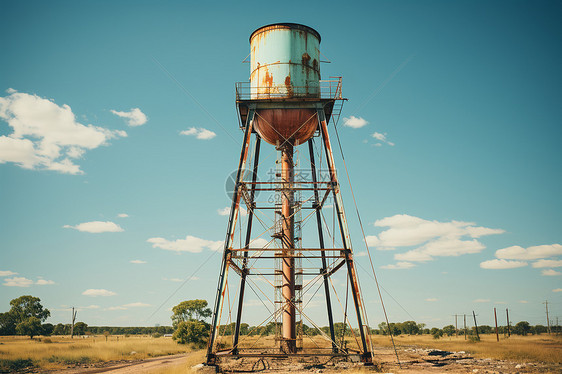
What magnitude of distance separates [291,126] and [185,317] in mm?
29861

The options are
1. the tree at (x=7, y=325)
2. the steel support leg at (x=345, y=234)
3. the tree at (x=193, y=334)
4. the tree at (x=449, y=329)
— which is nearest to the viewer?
the steel support leg at (x=345, y=234)

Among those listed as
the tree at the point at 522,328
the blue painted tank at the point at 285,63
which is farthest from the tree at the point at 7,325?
the tree at the point at 522,328

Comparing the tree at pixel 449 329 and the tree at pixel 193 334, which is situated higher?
the tree at pixel 193 334

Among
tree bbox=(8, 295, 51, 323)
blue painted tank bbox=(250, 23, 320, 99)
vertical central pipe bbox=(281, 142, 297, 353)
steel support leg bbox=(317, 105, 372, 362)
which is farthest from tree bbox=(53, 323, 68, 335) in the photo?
steel support leg bbox=(317, 105, 372, 362)

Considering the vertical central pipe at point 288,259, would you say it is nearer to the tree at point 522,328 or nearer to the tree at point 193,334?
the tree at point 193,334

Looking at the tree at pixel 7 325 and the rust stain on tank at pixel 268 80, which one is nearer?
the rust stain on tank at pixel 268 80

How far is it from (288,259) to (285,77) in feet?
26.0

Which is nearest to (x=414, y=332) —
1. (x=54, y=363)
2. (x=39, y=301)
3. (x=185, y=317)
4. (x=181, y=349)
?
(x=185, y=317)

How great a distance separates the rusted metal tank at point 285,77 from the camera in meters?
16.7

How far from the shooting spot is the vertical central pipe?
1717 cm

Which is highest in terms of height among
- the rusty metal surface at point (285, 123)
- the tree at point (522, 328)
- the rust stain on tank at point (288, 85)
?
the rust stain on tank at point (288, 85)

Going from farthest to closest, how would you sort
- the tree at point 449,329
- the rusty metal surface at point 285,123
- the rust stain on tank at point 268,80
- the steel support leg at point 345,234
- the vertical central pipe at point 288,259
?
the tree at point 449,329, the vertical central pipe at point 288,259, the rust stain on tank at point 268,80, the rusty metal surface at point 285,123, the steel support leg at point 345,234

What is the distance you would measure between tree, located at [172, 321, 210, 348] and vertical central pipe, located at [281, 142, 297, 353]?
1721 cm

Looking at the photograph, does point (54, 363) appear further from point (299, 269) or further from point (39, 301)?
point (39, 301)
